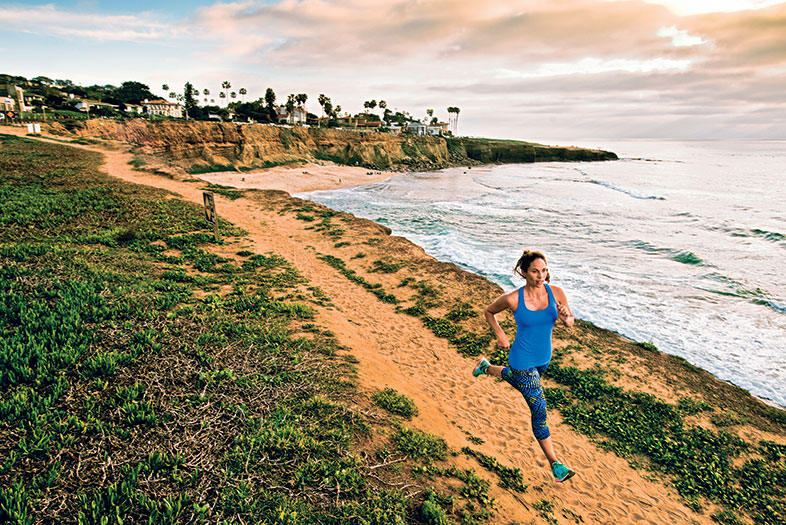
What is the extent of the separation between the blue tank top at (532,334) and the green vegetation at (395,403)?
7.95 feet

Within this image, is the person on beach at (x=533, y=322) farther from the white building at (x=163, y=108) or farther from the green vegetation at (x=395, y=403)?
the white building at (x=163, y=108)

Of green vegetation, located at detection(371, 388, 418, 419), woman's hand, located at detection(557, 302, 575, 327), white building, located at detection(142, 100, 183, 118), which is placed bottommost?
green vegetation, located at detection(371, 388, 418, 419)

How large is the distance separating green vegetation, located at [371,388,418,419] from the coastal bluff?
4709 centimetres

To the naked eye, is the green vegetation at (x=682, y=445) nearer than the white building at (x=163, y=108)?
Yes

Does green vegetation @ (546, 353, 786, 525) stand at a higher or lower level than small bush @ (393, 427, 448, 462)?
lower

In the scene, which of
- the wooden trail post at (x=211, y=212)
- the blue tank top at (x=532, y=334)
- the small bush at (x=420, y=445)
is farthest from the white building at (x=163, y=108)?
the blue tank top at (x=532, y=334)

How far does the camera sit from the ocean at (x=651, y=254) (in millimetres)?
12227

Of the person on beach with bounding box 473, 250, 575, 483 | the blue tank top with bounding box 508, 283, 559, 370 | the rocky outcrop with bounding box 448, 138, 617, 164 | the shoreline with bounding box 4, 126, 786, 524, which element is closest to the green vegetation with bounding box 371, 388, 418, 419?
the shoreline with bounding box 4, 126, 786, 524

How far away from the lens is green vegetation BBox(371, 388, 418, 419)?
6.57m

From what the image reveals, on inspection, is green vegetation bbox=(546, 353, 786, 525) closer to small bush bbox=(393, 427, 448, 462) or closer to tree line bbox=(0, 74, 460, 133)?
small bush bbox=(393, 427, 448, 462)

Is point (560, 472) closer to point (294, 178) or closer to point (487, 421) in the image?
point (487, 421)

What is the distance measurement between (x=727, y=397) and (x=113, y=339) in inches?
539

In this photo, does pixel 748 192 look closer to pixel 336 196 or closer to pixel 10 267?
pixel 336 196

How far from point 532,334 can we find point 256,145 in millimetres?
62169
